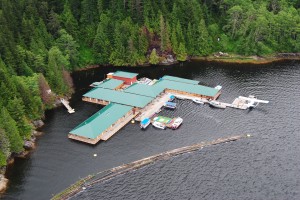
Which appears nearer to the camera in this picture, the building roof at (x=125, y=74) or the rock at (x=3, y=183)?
the rock at (x=3, y=183)

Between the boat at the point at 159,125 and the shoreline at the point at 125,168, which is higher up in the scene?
the boat at the point at 159,125

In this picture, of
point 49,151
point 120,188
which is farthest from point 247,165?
point 49,151

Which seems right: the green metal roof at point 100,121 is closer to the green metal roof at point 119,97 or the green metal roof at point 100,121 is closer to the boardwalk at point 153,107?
the green metal roof at point 119,97

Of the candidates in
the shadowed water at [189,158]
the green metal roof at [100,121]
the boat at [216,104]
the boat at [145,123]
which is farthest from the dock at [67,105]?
the boat at [216,104]

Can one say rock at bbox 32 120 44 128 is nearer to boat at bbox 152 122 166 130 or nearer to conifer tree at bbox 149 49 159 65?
boat at bbox 152 122 166 130

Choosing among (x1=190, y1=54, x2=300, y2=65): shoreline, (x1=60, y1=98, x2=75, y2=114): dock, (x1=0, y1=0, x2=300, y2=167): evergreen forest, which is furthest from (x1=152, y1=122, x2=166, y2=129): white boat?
(x1=190, y1=54, x2=300, y2=65): shoreline

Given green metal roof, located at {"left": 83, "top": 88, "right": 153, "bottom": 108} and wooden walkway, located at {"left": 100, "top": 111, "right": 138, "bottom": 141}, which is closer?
wooden walkway, located at {"left": 100, "top": 111, "right": 138, "bottom": 141}
